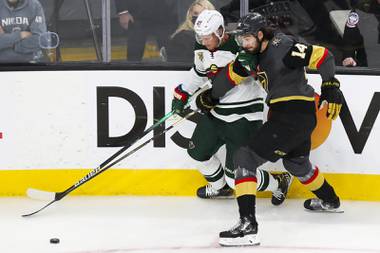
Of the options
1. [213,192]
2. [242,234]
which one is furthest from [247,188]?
[213,192]

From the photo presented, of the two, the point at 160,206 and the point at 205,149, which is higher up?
the point at 205,149

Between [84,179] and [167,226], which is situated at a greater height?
[84,179]

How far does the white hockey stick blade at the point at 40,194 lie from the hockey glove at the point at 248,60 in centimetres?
133

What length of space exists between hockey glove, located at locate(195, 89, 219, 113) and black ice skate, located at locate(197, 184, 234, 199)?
533mm

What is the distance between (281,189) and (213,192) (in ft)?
1.33

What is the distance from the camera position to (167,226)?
4742mm

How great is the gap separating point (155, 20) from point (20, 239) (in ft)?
4.95

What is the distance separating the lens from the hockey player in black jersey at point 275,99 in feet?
14.4

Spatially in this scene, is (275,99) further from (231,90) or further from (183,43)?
(183,43)

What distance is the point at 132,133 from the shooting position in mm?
5230

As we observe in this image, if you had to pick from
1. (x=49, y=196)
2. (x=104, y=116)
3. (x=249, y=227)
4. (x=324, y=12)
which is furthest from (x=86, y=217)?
(x=324, y=12)

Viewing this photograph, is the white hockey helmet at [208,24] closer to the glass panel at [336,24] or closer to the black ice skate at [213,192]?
the glass panel at [336,24]

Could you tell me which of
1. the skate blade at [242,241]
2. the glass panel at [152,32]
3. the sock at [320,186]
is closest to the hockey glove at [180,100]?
the glass panel at [152,32]

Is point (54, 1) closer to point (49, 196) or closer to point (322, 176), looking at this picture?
point (49, 196)
